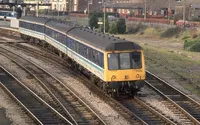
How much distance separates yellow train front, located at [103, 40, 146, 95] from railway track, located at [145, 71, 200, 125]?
1941 millimetres

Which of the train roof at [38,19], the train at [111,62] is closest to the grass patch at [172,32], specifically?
the train roof at [38,19]

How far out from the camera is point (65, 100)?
70.4ft

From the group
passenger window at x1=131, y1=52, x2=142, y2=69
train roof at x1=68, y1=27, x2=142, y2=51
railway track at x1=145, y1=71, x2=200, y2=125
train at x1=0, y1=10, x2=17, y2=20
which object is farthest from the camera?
train at x1=0, y1=10, x2=17, y2=20

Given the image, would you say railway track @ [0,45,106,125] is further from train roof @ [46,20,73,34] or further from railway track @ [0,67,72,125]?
train roof @ [46,20,73,34]

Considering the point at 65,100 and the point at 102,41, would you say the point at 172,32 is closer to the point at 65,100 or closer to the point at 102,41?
Answer: the point at 102,41

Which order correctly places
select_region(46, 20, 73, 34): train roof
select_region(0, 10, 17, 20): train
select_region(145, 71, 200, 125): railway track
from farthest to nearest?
1. select_region(0, 10, 17, 20): train
2. select_region(46, 20, 73, 34): train roof
3. select_region(145, 71, 200, 125): railway track

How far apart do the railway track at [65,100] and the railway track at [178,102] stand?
381cm

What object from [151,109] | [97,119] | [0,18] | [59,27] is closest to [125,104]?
[151,109]

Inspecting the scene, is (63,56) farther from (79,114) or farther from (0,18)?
(0,18)

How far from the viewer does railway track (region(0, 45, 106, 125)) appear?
1819 cm

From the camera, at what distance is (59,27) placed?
117ft

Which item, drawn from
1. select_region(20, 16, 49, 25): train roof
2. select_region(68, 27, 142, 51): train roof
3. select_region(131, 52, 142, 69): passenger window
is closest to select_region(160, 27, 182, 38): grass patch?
select_region(20, 16, 49, 25): train roof

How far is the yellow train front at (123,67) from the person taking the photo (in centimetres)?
2094

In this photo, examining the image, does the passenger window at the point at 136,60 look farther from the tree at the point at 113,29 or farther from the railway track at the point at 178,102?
the tree at the point at 113,29
